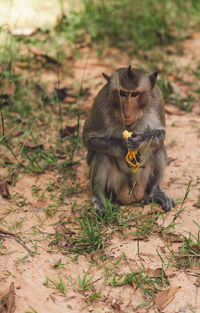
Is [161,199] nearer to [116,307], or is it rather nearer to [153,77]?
[153,77]

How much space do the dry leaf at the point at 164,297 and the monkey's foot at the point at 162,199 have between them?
51.8 inches

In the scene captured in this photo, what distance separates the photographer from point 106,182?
4762 mm

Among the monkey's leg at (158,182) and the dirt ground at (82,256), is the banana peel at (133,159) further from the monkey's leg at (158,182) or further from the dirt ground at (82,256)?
the dirt ground at (82,256)

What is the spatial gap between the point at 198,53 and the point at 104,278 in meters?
5.43

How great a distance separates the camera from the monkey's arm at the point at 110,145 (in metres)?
4.48

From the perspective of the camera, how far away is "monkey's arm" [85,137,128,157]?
14.7 feet

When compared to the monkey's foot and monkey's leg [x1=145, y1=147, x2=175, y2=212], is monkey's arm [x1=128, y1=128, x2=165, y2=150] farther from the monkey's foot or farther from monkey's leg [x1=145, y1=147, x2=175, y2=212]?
the monkey's foot

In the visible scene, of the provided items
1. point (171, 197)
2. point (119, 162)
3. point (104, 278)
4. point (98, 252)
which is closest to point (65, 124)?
point (119, 162)

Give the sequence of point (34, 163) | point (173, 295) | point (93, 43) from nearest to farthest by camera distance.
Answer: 1. point (173, 295)
2. point (34, 163)
3. point (93, 43)

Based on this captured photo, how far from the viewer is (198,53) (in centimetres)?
776

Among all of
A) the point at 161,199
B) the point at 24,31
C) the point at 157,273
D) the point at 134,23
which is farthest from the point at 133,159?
the point at 134,23

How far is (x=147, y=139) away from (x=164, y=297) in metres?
1.75

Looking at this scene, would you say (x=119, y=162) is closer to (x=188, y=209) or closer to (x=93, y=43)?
(x=188, y=209)

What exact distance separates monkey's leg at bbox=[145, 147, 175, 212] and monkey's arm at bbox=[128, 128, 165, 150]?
0.24 metres
